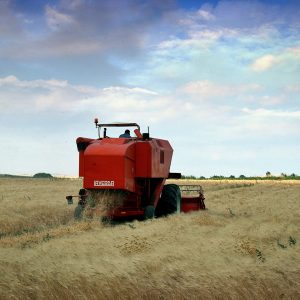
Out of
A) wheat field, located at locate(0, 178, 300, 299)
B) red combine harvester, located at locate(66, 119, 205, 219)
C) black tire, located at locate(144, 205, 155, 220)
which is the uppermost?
red combine harvester, located at locate(66, 119, 205, 219)

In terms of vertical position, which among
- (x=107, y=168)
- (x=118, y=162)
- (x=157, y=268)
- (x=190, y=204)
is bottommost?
(x=157, y=268)

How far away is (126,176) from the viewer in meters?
14.7

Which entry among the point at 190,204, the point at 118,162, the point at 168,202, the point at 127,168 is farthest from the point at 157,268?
the point at 190,204

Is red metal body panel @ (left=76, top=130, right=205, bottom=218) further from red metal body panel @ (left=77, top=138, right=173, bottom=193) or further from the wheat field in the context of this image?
the wheat field

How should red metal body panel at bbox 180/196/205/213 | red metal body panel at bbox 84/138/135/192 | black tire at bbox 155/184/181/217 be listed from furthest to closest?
red metal body panel at bbox 180/196/205/213 < black tire at bbox 155/184/181/217 < red metal body panel at bbox 84/138/135/192

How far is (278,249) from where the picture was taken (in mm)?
9383

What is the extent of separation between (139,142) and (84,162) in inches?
66.2

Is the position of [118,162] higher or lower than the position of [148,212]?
higher

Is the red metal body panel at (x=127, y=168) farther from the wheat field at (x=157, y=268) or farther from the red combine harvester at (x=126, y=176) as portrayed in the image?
the wheat field at (x=157, y=268)

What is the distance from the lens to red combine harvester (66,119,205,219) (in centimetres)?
1460

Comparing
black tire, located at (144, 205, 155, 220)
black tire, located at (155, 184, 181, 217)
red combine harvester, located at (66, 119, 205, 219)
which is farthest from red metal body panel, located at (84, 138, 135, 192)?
black tire, located at (155, 184, 181, 217)

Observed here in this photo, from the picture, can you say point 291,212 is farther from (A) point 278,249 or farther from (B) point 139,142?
(A) point 278,249

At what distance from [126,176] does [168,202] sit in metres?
2.69

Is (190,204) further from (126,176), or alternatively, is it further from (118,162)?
(118,162)
